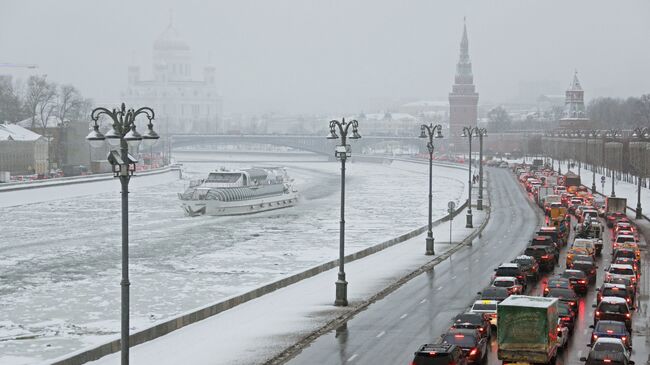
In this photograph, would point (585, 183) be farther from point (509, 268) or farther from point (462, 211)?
point (509, 268)

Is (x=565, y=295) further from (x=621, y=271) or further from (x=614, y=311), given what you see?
(x=621, y=271)

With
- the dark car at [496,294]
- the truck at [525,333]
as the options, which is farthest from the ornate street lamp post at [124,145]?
the dark car at [496,294]

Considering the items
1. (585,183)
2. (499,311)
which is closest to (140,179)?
(585,183)

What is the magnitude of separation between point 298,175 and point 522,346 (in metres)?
161

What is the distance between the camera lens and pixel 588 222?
64250 millimetres

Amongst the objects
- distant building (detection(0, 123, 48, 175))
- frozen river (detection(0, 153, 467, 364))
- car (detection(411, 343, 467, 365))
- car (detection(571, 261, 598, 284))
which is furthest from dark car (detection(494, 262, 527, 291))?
distant building (detection(0, 123, 48, 175))

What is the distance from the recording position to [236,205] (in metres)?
98.9

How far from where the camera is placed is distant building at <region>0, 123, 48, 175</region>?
5295 inches

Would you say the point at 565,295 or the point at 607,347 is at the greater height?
the point at 607,347

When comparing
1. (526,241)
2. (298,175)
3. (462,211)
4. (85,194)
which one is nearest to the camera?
(526,241)

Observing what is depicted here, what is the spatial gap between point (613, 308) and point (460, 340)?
7.69 meters

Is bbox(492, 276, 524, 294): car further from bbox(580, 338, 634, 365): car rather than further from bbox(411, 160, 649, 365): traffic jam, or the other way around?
bbox(580, 338, 634, 365): car

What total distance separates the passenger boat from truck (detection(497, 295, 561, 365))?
6906cm

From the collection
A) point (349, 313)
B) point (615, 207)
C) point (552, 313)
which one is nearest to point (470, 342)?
point (552, 313)
